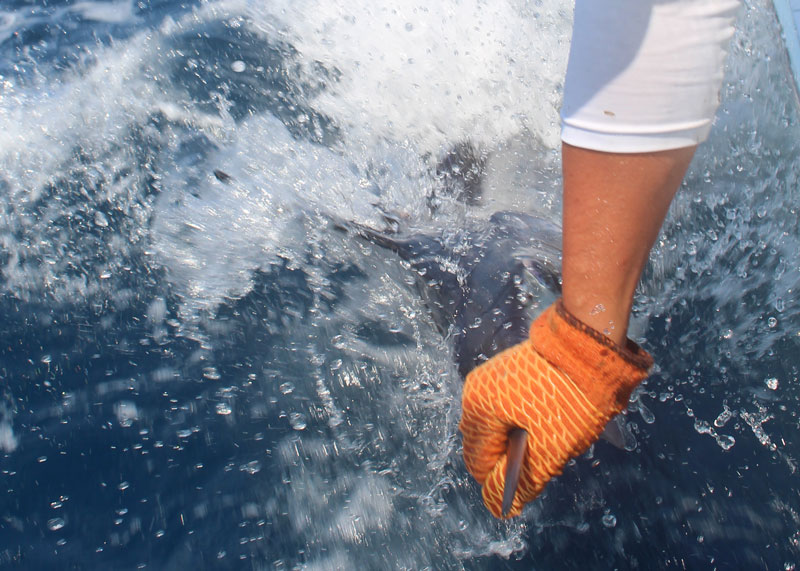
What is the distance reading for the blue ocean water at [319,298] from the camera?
1.28 m

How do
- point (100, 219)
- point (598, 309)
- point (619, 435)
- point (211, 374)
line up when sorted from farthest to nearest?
point (100, 219) → point (211, 374) → point (619, 435) → point (598, 309)

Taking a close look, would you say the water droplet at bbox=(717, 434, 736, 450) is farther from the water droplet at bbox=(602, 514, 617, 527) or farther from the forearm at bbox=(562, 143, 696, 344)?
the forearm at bbox=(562, 143, 696, 344)

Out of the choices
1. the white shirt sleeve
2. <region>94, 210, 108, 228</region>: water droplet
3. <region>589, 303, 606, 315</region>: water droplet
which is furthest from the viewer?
<region>94, 210, 108, 228</region>: water droplet

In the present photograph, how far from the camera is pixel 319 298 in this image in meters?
1.71

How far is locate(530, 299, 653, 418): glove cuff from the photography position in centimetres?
98

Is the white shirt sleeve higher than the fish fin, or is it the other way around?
the white shirt sleeve

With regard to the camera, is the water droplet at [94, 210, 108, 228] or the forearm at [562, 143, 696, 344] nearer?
the forearm at [562, 143, 696, 344]

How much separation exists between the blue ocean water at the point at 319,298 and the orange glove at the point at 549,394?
0.24m

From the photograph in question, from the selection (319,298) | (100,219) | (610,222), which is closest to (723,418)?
(610,222)

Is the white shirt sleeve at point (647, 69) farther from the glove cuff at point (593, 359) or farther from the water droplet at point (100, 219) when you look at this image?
the water droplet at point (100, 219)

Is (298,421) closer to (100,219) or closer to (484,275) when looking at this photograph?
(484,275)

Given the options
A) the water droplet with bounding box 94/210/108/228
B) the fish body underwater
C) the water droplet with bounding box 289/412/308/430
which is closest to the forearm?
the fish body underwater

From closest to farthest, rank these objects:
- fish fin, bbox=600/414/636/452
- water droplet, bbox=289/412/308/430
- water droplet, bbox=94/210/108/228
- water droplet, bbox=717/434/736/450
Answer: fish fin, bbox=600/414/636/452, water droplet, bbox=717/434/736/450, water droplet, bbox=289/412/308/430, water droplet, bbox=94/210/108/228

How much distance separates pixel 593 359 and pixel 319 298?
91 cm
